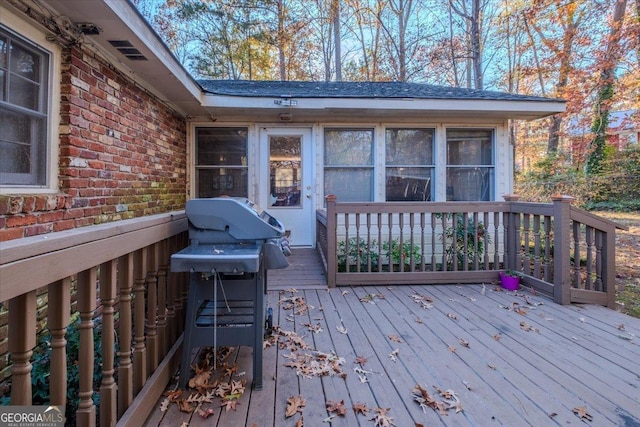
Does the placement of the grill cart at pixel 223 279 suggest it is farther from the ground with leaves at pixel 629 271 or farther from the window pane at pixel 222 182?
the ground with leaves at pixel 629 271

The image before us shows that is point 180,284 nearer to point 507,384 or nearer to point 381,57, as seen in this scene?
point 507,384

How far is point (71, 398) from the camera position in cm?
172

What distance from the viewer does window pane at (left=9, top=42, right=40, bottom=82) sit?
2268mm

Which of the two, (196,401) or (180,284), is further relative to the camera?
(180,284)

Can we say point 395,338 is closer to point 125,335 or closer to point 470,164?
point 125,335

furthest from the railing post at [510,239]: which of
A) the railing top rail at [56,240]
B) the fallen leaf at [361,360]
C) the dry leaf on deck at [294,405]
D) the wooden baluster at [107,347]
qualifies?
the wooden baluster at [107,347]

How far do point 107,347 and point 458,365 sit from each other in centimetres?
195

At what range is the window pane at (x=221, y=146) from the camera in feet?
18.2

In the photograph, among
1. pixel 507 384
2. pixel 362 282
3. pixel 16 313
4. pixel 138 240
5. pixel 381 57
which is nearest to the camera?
pixel 16 313

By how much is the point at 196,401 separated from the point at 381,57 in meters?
14.4

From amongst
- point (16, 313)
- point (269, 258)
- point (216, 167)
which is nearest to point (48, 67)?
point (269, 258)

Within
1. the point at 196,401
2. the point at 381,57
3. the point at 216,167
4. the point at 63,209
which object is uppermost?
the point at 381,57

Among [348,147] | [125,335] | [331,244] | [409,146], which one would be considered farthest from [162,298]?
[409,146]

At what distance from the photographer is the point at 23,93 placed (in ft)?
7.73
